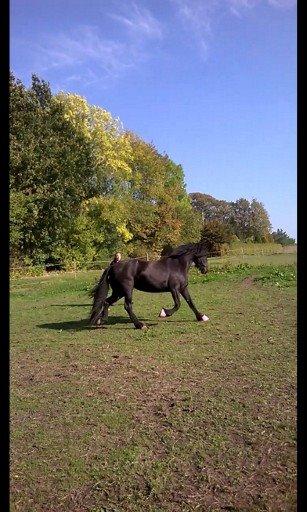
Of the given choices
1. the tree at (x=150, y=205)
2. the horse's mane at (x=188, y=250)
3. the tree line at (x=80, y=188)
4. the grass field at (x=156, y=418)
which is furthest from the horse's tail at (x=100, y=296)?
the tree at (x=150, y=205)

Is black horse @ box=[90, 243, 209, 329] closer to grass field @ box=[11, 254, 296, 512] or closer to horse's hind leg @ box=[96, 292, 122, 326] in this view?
horse's hind leg @ box=[96, 292, 122, 326]

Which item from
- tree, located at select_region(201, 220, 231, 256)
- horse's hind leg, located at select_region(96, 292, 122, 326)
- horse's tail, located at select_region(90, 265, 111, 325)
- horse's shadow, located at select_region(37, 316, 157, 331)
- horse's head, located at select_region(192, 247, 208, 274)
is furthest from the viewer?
tree, located at select_region(201, 220, 231, 256)

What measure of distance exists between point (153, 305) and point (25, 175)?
17.5 m

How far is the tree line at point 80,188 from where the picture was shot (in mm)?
26188

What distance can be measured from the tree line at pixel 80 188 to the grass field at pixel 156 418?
18346 mm

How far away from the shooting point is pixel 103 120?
3325 centimetres

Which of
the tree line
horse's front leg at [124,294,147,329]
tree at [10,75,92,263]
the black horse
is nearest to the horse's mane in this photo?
the black horse

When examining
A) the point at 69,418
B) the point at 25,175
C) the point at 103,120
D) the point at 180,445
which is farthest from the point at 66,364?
the point at 103,120

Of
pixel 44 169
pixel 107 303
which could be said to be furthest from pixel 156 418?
pixel 44 169

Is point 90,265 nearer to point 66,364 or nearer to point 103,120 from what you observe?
point 103,120

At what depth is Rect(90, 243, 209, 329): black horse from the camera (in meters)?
8.20

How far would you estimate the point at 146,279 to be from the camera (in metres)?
8.48

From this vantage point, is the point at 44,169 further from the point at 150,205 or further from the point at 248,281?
the point at 248,281

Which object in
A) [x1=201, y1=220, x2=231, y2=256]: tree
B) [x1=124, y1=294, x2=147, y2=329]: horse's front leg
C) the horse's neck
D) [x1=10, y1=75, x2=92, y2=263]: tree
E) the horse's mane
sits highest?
[x1=10, y1=75, x2=92, y2=263]: tree
